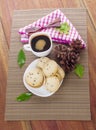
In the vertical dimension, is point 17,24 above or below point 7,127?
above

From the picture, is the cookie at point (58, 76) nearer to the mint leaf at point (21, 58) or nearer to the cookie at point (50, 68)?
the cookie at point (50, 68)

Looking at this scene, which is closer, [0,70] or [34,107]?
[34,107]

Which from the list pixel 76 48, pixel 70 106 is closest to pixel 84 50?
pixel 76 48

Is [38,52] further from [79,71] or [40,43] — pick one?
[79,71]

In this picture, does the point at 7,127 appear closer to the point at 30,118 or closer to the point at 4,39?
the point at 30,118

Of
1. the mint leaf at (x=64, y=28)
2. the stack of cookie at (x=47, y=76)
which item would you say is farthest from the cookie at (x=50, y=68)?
the mint leaf at (x=64, y=28)

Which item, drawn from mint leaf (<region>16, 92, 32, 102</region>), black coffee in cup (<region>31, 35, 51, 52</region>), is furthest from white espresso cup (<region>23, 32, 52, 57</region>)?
mint leaf (<region>16, 92, 32, 102</region>)

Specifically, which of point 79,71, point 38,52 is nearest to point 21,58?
point 38,52

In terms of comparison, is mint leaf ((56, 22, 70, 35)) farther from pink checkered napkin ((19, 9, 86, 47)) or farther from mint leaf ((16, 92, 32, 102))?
mint leaf ((16, 92, 32, 102))
